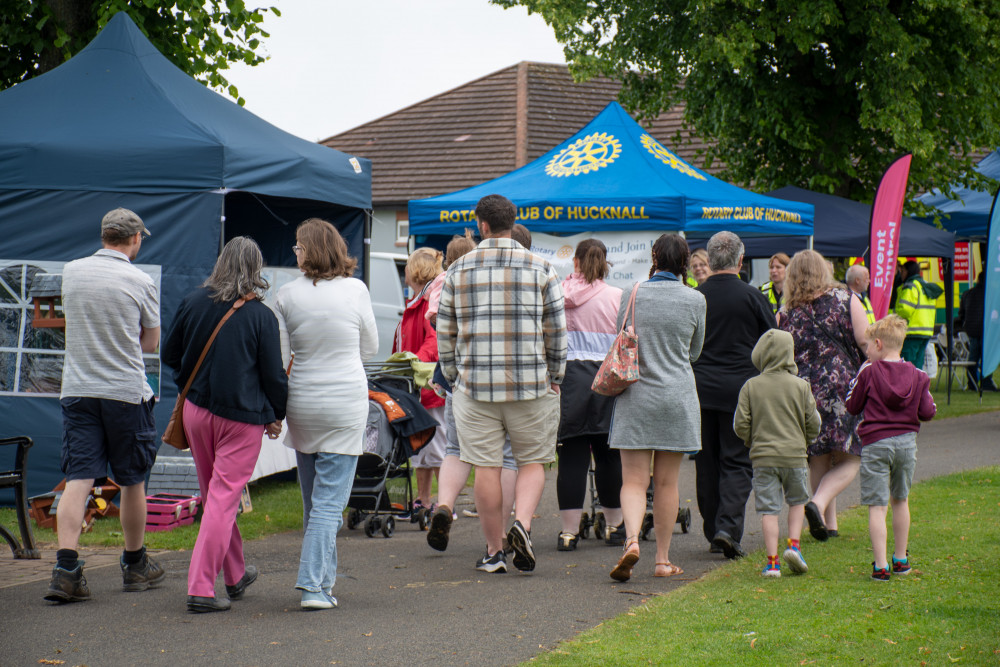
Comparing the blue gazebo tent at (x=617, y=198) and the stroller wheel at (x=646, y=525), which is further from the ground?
the blue gazebo tent at (x=617, y=198)

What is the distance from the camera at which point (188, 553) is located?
7.16 meters

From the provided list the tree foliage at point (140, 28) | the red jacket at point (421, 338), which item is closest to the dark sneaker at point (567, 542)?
the red jacket at point (421, 338)

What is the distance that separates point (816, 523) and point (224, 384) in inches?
155

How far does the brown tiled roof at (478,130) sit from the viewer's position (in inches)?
1219

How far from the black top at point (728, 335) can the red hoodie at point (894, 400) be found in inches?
39.2

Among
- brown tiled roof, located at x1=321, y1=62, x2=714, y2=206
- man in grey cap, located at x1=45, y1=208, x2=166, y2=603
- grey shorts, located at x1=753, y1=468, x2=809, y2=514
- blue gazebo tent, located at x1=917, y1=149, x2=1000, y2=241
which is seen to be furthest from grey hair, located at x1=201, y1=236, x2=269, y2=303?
→ brown tiled roof, located at x1=321, y1=62, x2=714, y2=206

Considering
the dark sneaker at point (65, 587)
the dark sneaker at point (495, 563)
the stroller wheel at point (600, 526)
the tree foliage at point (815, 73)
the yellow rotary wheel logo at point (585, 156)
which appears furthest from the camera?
the tree foliage at point (815, 73)

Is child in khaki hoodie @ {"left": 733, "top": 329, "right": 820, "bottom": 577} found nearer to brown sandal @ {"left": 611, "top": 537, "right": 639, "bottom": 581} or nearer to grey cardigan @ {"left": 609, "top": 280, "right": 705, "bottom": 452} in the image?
grey cardigan @ {"left": 609, "top": 280, "right": 705, "bottom": 452}

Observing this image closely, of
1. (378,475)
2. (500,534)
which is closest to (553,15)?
(378,475)

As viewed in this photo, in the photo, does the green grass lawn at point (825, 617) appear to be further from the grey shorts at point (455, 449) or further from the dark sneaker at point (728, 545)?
the grey shorts at point (455, 449)

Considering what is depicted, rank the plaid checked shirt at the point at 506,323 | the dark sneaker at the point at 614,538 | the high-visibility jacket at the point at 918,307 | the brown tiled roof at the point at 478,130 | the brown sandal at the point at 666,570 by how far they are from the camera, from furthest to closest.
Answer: the brown tiled roof at the point at 478,130
the high-visibility jacket at the point at 918,307
the dark sneaker at the point at 614,538
the brown sandal at the point at 666,570
the plaid checked shirt at the point at 506,323

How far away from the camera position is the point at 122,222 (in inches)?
233

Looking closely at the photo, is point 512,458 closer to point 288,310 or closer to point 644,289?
point 644,289

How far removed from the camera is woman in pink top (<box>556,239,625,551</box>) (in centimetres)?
710
